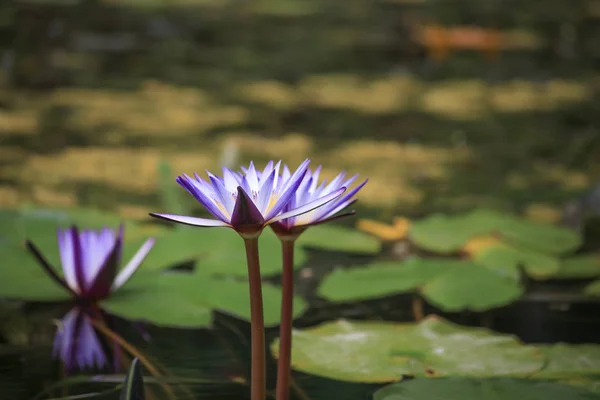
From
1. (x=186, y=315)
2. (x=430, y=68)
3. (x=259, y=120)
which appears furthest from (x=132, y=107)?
(x=186, y=315)

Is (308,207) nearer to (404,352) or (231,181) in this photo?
(231,181)

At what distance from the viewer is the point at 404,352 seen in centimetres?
84

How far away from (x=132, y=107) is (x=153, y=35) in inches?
30.5

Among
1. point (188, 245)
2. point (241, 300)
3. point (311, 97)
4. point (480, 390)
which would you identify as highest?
point (311, 97)

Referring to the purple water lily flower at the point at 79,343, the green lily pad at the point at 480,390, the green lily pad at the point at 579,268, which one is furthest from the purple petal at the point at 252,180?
the green lily pad at the point at 579,268

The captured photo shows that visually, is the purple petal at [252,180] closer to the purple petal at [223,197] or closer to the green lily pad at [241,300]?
the purple petal at [223,197]

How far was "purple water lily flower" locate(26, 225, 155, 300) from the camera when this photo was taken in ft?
3.01

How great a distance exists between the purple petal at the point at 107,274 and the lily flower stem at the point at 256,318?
382mm

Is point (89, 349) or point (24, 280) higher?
point (24, 280)

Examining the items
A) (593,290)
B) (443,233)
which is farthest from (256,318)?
(443,233)

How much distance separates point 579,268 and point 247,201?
0.82m

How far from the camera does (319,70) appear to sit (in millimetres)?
2957

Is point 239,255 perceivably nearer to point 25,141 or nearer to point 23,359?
point 23,359

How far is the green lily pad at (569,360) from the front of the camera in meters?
→ 0.80
